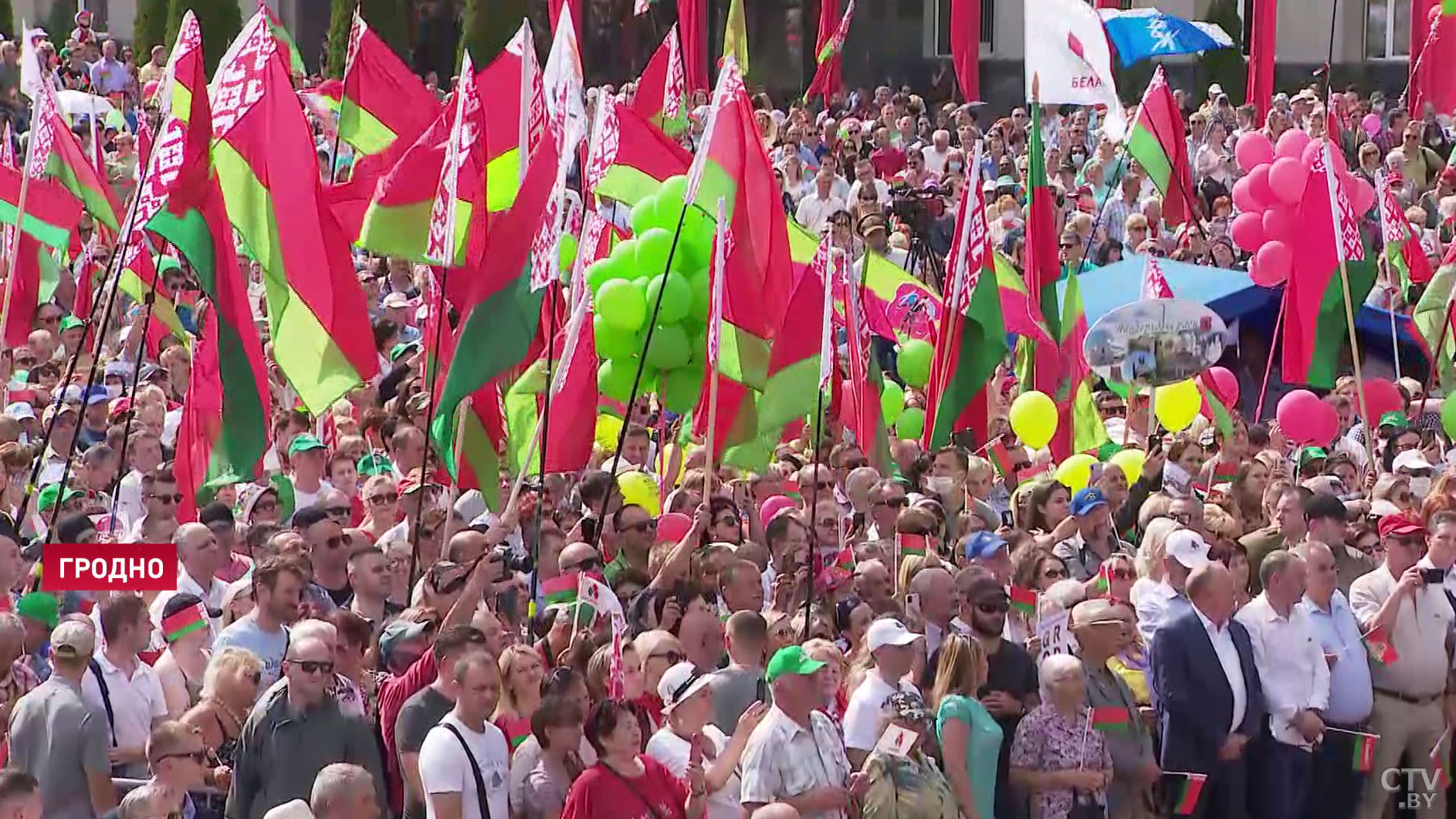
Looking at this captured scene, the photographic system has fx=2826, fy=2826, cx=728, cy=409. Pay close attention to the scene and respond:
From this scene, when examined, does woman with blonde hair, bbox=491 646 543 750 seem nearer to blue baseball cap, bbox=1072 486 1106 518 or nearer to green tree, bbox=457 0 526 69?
blue baseball cap, bbox=1072 486 1106 518

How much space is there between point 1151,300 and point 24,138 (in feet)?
37.6

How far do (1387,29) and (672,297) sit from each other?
23.6m

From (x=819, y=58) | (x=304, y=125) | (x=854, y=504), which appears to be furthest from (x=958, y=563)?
(x=819, y=58)

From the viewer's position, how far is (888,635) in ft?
27.1

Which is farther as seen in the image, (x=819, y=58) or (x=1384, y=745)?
(x=819, y=58)

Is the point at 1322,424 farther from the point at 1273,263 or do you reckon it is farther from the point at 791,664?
the point at 791,664

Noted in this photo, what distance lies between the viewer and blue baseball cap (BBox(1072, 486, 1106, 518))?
11.1 metres

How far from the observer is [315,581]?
9.87m

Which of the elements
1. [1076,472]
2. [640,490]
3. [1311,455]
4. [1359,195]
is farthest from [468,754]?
[1359,195]

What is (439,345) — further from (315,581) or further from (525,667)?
(525,667)

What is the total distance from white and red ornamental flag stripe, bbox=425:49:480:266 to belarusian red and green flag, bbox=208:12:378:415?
0.44 meters

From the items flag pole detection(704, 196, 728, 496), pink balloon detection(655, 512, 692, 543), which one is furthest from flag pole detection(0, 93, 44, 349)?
pink balloon detection(655, 512, 692, 543)

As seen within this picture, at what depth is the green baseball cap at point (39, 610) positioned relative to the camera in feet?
29.6

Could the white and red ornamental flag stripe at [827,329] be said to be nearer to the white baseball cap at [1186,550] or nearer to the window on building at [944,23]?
the white baseball cap at [1186,550]
